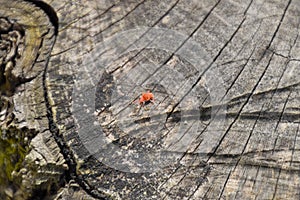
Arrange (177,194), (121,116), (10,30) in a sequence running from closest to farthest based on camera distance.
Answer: (177,194)
(121,116)
(10,30)

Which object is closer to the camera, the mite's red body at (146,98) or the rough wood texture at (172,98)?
the rough wood texture at (172,98)

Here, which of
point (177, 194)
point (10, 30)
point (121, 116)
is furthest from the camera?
point (10, 30)

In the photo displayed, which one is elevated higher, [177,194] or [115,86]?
[115,86]

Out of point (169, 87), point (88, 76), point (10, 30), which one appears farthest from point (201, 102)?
point (10, 30)

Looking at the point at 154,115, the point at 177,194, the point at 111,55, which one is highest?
the point at 111,55

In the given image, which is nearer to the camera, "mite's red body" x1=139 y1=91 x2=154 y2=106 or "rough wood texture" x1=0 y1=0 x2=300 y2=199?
"rough wood texture" x1=0 y1=0 x2=300 y2=199

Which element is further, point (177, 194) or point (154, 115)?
point (154, 115)

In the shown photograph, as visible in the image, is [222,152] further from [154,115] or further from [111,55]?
[111,55]
